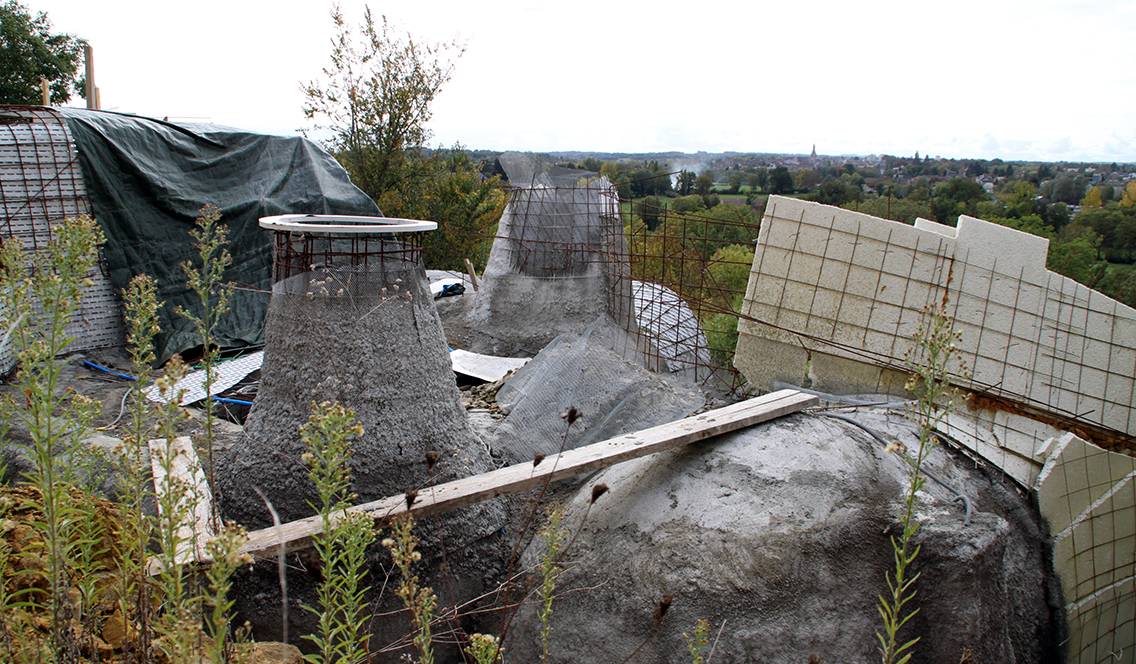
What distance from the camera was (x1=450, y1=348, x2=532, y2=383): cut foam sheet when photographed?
23.6 ft

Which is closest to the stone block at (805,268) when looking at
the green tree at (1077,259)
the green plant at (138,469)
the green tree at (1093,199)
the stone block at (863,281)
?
the stone block at (863,281)

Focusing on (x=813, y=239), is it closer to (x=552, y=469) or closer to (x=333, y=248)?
(x=552, y=469)

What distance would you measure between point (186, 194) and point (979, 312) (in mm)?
8394

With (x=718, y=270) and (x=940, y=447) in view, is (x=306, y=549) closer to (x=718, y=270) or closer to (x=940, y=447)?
(x=940, y=447)

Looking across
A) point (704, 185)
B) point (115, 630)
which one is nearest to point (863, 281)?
point (115, 630)

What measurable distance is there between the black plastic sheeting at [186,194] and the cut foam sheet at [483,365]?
9.04ft

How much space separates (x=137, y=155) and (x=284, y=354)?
6553 mm

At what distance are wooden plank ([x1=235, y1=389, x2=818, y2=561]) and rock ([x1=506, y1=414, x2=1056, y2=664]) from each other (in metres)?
0.18

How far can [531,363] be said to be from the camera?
5938 mm

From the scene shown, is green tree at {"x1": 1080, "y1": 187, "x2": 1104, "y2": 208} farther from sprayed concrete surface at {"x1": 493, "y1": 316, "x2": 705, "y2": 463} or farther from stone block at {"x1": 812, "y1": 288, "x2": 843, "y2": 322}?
sprayed concrete surface at {"x1": 493, "y1": 316, "x2": 705, "y2": 463}

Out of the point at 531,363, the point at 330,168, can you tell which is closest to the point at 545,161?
the point at 531,363

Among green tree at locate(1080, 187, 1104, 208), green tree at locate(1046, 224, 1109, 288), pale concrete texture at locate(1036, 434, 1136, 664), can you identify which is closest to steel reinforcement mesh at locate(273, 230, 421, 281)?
pale concrete texture at locate(1036, 434, 1136, 664)

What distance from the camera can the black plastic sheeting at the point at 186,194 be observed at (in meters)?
9.02

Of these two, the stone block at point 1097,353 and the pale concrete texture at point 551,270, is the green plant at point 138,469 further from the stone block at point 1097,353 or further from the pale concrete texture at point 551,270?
the pale concrete texture at point 551,270
